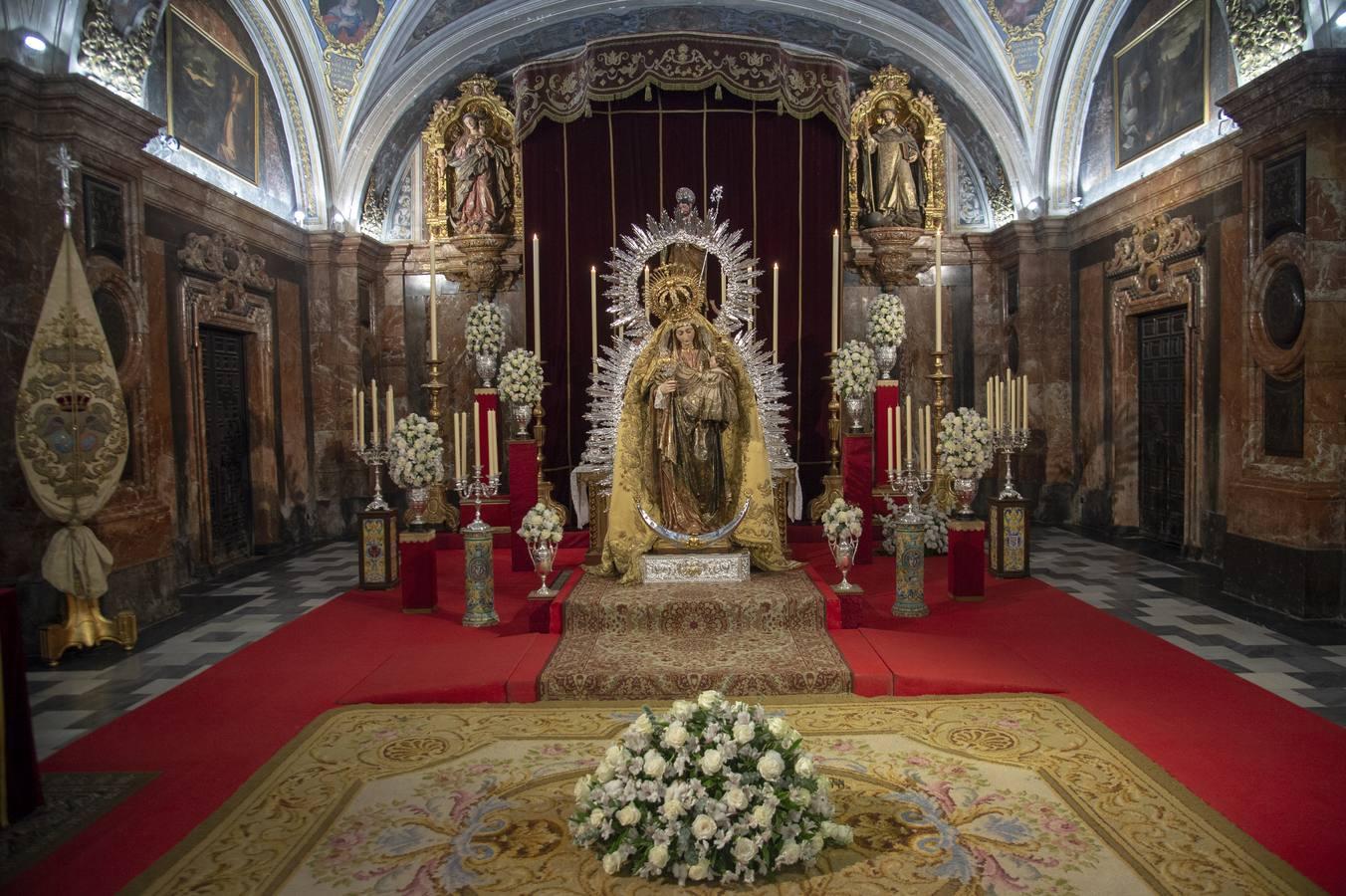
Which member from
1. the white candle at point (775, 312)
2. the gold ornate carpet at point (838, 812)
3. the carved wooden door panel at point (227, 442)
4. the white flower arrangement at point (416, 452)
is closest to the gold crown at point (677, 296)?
the white candle at point (775, 312)

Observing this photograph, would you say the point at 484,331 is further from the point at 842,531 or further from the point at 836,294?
the point at 842,531

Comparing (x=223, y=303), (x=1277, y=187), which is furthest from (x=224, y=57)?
(x=1277, y=187)

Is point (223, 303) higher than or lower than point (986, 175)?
lower

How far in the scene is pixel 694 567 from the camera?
6.49m

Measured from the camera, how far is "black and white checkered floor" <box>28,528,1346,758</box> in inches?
193

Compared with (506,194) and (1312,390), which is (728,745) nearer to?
(1312,390)

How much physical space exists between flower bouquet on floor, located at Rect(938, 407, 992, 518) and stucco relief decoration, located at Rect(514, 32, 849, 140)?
12.9 ft

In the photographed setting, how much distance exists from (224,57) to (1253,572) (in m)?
11.0

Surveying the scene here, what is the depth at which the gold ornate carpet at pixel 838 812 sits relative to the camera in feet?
10.00

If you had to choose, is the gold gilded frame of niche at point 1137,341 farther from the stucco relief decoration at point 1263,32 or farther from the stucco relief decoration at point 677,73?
the stucco relief decoration at point 677,73

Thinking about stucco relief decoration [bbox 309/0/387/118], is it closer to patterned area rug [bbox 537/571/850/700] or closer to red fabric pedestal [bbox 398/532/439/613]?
red fabric pedestal [bbox 398/532/439/613]

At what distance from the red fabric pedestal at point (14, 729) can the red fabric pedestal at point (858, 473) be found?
6.52 m

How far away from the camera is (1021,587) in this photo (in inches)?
294

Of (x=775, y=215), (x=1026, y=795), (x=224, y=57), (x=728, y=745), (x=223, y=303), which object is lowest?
(x=1026, y=795)
